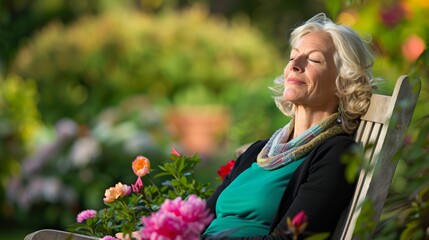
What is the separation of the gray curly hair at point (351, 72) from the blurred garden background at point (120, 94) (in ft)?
7.56

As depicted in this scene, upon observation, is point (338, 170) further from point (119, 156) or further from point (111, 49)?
point (111, 49)

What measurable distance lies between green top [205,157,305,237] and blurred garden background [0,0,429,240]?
2.39 meters

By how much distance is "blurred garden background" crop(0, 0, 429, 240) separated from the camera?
7.54 meters

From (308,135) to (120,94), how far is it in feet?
23.0

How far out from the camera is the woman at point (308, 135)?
8.87 ft

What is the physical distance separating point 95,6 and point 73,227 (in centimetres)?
1059

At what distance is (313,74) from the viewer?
2.84 m

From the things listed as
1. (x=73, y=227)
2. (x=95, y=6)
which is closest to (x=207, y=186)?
(x=73, y=227)

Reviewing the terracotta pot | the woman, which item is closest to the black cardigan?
the woman

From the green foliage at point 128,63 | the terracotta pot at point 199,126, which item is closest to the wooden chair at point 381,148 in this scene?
the terracotta pot at point 199,126

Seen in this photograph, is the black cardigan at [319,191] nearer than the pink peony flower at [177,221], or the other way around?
the pink peony flower at [177,221]

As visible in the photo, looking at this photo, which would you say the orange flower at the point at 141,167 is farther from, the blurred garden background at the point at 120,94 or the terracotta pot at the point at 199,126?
the terracotta pot at the point at 199,126

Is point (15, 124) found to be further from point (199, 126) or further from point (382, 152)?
point (382, 152)

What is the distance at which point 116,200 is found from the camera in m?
3.00
